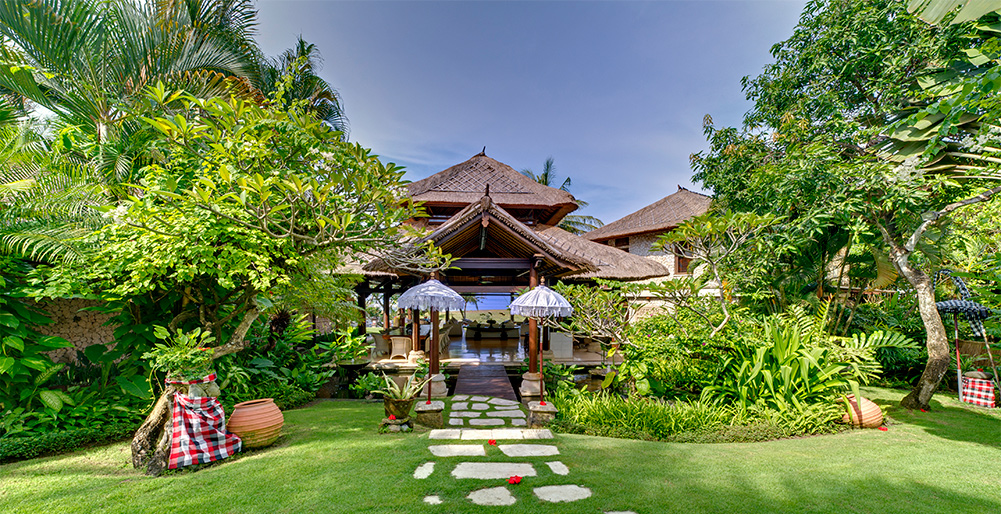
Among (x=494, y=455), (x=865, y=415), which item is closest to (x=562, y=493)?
(x=494, y=455)

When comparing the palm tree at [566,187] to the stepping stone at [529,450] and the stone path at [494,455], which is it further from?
the stepping stone at [529,450]

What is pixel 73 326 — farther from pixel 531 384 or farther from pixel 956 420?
pixel 956 420

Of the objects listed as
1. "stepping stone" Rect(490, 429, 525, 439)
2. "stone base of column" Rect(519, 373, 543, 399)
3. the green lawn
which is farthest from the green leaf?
"stone base of column" Rect(519, 373, 543, 399)

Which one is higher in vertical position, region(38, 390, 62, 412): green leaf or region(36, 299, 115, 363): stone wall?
region(36, 299, 115, 363): stone wall

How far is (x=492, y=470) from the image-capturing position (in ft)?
13.3

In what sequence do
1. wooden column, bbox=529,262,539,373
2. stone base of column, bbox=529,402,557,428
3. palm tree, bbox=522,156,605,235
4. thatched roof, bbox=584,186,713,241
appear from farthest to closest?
1. palm tree, bbox=522,156,605,235
2. thatched roof, bbox=584,186,713,241
3. wooden column, bbox=529,262,539,373
4. stone base of column, bbox=529,402,557,428

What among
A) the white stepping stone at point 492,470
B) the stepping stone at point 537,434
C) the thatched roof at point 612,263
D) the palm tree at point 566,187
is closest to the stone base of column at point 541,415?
the stepping stone at point 537,434

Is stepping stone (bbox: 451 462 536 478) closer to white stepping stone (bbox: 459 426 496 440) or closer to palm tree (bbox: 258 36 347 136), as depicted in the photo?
white stepping stone (bbox: 459 426 496 440)

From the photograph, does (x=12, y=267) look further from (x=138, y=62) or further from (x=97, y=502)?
(x=138, y=62)

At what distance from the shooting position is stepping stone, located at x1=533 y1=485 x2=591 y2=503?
3.42 m

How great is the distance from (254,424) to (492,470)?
2935 millimetres

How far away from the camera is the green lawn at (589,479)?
10.8 feet

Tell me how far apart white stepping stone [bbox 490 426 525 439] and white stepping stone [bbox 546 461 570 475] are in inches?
41.4

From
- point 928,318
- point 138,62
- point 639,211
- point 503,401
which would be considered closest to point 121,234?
point 138,62
